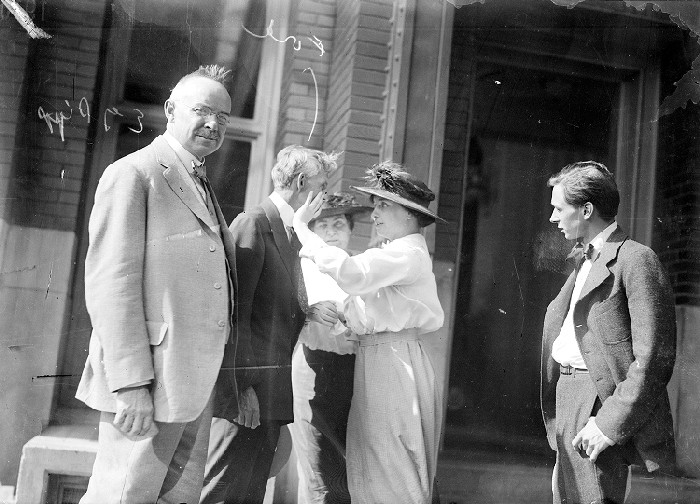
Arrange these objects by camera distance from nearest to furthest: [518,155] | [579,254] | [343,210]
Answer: [579,254] < [343,210] < [518,155]

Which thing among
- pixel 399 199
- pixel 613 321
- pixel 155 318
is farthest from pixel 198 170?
pixel 613 321

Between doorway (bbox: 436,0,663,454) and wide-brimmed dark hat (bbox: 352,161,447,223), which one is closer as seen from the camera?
wide-brimmed dark hat (bbox: 352,161,447,223)

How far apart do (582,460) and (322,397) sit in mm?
1289

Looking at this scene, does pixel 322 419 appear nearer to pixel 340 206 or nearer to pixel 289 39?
pixel 340 206

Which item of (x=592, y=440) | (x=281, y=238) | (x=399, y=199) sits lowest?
(x=592, y=440)

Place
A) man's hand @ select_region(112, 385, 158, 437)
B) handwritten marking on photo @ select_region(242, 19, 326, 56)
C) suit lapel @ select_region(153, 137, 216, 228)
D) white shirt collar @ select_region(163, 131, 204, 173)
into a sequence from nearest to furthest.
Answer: man's hand @ select_region(112, 385, 158, 437), suit lapel @ select_region(153, 137, 216, 228), white shirt collar @ select_region(163, 131, 204, 173), handwritten marking on photo @ select_region(242, 19, 326, 56)

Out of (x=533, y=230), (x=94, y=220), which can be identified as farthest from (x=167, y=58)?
(x=533, y=230)

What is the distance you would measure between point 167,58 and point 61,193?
94 cm

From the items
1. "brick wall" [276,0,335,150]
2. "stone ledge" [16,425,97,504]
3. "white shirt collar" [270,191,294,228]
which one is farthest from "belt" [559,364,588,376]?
"stone ledge" [16,425,97,504]

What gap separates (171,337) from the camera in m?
3.41

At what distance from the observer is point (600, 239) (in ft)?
13.4

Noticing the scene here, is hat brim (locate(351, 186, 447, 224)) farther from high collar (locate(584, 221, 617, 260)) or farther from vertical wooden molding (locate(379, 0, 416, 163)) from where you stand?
high collar (locate(584, 221, 617, 260))

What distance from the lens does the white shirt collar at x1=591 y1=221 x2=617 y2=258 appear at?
4.06 metres

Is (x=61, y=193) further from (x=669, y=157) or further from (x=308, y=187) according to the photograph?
(x=669, y=157)
